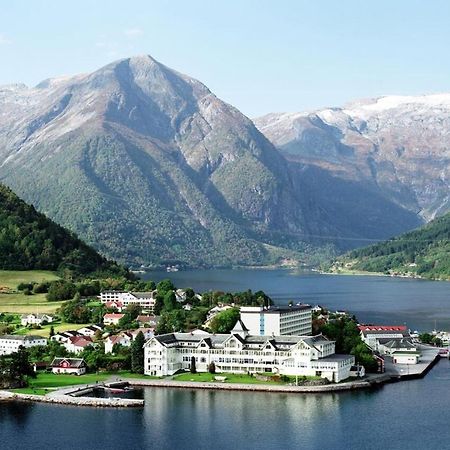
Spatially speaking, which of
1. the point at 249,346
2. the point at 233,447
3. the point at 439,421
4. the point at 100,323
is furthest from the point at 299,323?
the point at 233,447

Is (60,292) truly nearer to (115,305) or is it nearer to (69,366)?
(115,305)

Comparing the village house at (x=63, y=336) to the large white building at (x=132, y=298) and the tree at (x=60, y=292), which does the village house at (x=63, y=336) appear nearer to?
the large white building at (x=132, y=298)

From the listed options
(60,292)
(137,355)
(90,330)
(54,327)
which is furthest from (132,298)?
(137,355)

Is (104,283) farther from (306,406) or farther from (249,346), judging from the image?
(306,406)

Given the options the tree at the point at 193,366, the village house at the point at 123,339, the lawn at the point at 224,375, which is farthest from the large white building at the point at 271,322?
the lawn at the point at 224,375

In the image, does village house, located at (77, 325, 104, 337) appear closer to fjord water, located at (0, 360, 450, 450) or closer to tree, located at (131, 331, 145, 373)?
tree, located at (131, 331, 145, 373)

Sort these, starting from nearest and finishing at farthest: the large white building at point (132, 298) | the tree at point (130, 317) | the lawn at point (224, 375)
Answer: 1. the lawn at point (224, 375)
2. the tree at point (130, 317)
3. the large white building at point (132, 298)

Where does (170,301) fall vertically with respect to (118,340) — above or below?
above
